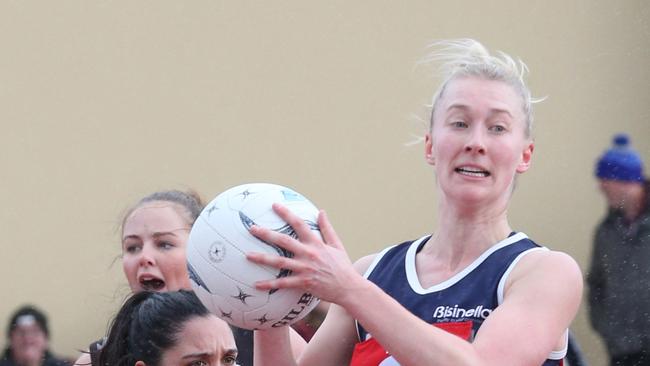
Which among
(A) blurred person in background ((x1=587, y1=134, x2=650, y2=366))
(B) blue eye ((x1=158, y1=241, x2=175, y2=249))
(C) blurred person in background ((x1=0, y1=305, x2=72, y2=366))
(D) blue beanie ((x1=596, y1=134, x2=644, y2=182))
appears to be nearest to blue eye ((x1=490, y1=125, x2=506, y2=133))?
(B) blue eye ((x1=158, y1=241, x2=175, y2=249))

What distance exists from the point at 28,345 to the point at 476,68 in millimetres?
5613

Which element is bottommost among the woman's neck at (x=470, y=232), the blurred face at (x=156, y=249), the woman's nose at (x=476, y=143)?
the blurred face at (x=156, y=249)

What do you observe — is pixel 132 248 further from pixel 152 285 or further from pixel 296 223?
pixel 296 223

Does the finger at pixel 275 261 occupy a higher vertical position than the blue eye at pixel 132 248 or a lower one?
higher

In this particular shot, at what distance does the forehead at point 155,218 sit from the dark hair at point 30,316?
3.54 meters

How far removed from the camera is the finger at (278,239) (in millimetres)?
3531

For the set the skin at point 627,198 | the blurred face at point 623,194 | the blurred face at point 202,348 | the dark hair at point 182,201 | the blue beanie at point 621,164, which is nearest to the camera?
the blurred face at point 202,348

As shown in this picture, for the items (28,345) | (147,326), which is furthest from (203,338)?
(28,345)

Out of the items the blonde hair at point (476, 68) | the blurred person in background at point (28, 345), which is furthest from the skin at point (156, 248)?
the blurred person in background at point (28, 345)

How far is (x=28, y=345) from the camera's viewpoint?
8922 millimetres

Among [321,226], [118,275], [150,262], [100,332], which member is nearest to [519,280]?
[321,226]

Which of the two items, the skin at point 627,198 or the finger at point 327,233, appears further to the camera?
the skin at point 627,198

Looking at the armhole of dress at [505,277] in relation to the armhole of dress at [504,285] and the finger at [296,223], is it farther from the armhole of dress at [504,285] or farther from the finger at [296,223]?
the finger at [296,223]

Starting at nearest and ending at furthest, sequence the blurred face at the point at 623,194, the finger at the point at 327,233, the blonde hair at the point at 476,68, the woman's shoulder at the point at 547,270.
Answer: the finger at the point at 327,233
the woman's shoulder at the point at 547,270
the blonde hair at the point at 476,68
the blurred face at the point at 623,194
